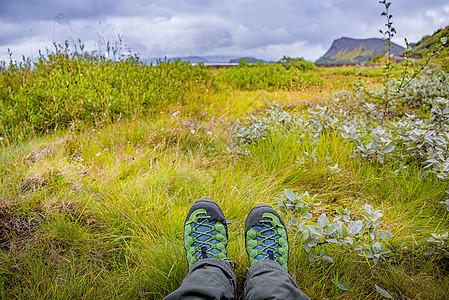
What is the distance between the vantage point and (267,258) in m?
1.53

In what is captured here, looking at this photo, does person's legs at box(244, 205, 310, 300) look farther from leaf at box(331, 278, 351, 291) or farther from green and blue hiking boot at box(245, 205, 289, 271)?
leaf at box(331, 278, 351, 291)

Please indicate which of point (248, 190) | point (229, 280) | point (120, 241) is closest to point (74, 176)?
point (120, 241)

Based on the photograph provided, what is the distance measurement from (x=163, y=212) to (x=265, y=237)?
2.39 feet

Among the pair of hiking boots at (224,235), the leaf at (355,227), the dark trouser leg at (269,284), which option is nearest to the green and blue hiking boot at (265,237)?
the pair of hiking boots at (224,235)

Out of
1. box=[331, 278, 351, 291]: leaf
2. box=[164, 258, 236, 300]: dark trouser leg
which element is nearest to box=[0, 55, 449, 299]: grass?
box=[331, 278, 351, 291]: leaf

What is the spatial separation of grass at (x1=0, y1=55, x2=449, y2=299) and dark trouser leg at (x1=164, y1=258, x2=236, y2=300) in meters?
0.16

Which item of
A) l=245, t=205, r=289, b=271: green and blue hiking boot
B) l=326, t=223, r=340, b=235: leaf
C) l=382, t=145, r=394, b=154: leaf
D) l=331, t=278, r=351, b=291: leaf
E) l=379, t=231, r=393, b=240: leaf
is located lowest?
l=331, t=278, r=351, b=291: leaf

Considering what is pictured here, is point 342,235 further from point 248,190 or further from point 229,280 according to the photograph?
point 248,190

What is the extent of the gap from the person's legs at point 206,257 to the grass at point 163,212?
0.09 meters

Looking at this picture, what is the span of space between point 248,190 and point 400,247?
1.05 meters

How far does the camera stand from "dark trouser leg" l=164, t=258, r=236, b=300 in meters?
1.16

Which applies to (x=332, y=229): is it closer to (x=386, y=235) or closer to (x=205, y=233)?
(x=386, y=235)

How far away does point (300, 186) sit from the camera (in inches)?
93.0

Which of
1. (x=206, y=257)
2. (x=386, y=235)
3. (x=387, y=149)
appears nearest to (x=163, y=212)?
(x=206, y=257)
